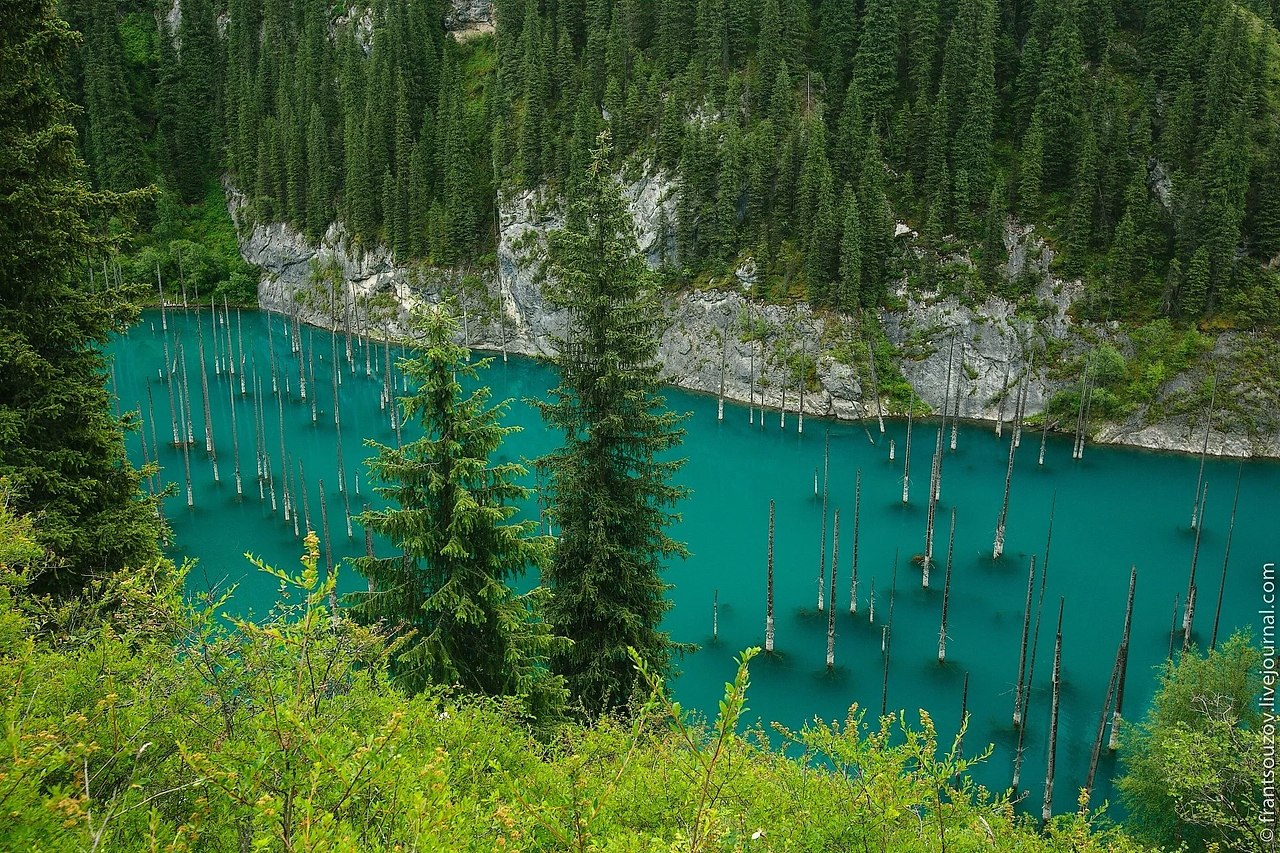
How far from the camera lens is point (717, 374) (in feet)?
275

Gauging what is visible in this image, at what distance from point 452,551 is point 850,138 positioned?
81701 millimetres

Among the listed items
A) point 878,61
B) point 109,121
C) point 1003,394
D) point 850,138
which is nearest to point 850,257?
point 850,138

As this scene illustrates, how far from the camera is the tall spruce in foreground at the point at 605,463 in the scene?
21.6m

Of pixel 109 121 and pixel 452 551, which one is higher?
pixel 109 121

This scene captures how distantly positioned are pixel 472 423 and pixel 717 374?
67.7 m

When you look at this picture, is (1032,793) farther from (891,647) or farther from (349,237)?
(349,237)

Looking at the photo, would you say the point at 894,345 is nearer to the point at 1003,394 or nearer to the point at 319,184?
the point at 1003,394

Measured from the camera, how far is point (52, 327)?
48.8ft

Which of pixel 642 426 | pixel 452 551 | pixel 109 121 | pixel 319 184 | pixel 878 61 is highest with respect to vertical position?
pixel 878 61

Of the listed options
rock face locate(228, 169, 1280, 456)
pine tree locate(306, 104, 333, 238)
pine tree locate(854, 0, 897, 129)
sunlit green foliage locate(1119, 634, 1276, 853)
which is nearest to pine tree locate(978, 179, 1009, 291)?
rock face locate(228, 169, 1280, 456)

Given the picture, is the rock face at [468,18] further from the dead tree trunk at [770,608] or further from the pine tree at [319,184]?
the dead tree trunk at [770,608]

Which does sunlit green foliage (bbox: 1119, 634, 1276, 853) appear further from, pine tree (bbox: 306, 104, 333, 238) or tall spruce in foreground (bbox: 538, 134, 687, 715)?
pine tree (bbox: 306, 104, 333, 238)

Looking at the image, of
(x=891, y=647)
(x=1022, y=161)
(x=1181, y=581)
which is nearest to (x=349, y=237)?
(x=1022, y=161)

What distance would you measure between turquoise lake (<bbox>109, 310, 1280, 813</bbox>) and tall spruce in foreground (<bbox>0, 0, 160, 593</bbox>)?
15.9m
